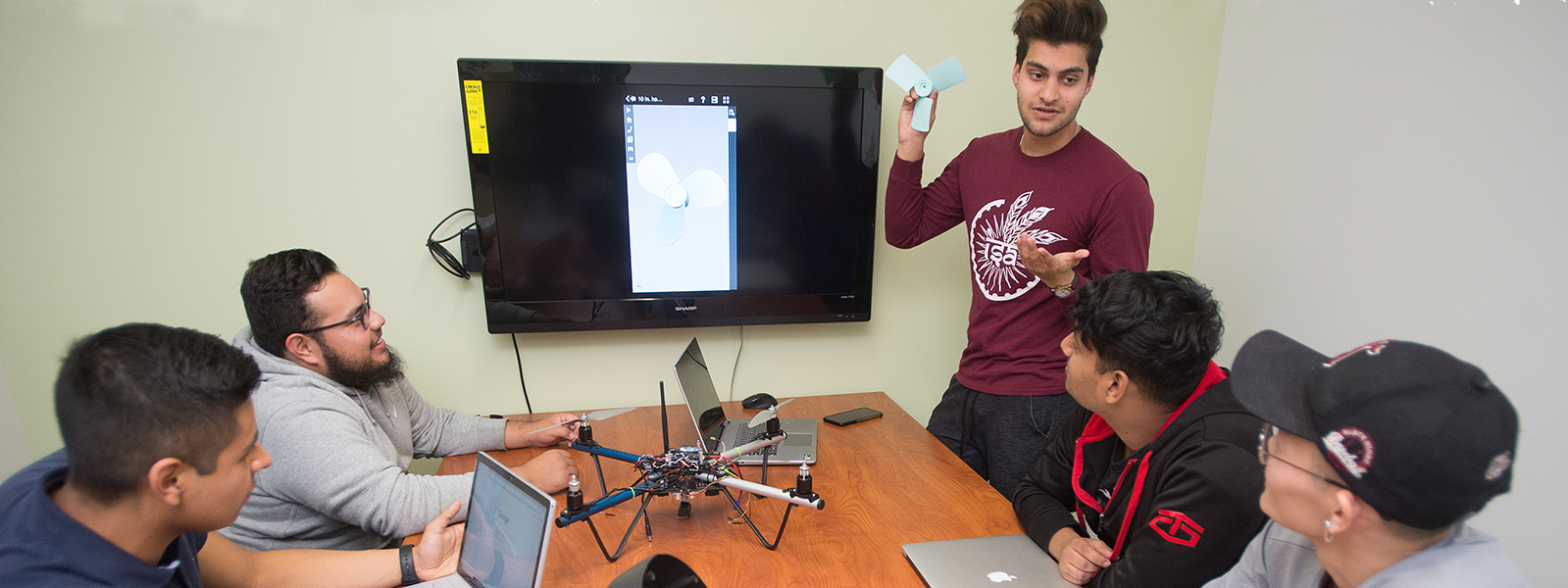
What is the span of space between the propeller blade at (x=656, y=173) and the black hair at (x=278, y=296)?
0.89 m

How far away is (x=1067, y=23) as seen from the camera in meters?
1.75

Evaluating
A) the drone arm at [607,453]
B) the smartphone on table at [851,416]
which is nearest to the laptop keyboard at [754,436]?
the smartphone on table at [851,416]

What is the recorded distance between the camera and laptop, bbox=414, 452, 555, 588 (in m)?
1.06

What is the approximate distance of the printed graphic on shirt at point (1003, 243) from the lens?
1.91 m

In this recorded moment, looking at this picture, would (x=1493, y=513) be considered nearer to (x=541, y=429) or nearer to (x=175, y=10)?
(x=541, y=429)

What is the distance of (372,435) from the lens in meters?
1.61

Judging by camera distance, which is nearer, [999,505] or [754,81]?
[999,505]

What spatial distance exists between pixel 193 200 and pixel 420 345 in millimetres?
734

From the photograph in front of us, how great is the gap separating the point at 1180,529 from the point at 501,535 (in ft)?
3.69

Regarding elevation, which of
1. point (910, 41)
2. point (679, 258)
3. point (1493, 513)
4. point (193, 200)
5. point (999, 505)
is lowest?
point (1493, 513)

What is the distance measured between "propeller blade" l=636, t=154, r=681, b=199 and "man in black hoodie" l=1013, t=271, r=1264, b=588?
1239 millimetres

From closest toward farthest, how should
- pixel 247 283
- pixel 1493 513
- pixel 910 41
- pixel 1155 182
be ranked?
pixel 247 283
pixel 1493 513
pixel 910 41
pixel 1155 182

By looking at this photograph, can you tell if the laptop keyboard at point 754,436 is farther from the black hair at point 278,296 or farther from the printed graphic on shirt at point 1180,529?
the black hair at point 278,296

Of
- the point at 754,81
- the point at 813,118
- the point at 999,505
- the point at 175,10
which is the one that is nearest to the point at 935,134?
the point at 813,118
